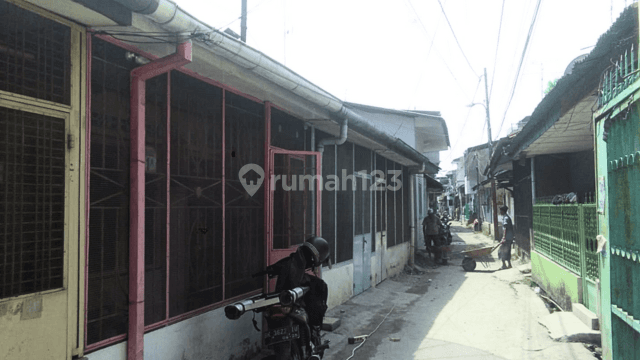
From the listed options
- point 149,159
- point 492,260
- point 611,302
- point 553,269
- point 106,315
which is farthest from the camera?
point 492,260

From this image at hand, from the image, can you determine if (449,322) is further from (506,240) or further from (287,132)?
(506,240)

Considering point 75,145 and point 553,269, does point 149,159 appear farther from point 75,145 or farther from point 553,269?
point 553,269

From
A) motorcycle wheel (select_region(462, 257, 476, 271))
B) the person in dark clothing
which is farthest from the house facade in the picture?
motorcycle wheel (select_region(462, 257, 476, 271))

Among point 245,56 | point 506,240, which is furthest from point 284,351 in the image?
point 506,240

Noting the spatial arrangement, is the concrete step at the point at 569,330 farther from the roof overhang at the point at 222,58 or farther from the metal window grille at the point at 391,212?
the metal window grille at the point at 391,212

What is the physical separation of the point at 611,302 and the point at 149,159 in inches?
166

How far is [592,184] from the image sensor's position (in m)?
9.94

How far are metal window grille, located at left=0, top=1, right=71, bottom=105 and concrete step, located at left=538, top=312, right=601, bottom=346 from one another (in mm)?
6386

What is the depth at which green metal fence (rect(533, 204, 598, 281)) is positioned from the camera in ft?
19.2

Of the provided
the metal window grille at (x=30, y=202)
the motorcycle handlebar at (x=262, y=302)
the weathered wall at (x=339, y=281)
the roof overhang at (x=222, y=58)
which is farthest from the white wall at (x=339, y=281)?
the metal window grille at (x=30, y=202)

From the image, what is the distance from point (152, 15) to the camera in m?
2.88

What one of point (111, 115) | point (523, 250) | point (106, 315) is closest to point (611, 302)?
point (106, 315)

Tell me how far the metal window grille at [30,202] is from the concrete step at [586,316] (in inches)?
245

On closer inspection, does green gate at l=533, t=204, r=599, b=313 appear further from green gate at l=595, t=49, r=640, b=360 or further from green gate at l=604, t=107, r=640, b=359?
green gate at l=604, t=107, r=640, b=359
